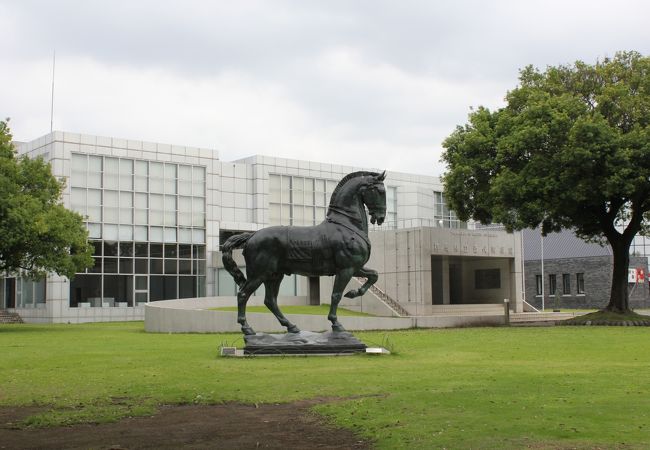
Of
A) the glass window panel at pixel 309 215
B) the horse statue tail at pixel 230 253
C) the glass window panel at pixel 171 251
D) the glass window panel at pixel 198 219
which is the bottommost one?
the horse statue tail at pixel 230 253

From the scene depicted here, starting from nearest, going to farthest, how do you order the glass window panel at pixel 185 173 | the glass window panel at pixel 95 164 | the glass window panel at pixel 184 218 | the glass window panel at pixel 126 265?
the glass window panel at pixel 95 164 < the glass window panel at pixel 126 265 < the glass window panel at pixel 184 218 < the glass window panel at pixel 185 173

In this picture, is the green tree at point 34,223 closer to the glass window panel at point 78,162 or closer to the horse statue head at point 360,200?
the glass window panel at point 78,162

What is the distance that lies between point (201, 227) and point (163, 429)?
53.5m

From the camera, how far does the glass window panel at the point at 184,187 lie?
6216 cm

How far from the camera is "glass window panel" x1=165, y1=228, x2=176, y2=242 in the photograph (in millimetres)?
61250

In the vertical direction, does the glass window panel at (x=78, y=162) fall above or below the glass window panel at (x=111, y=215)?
above

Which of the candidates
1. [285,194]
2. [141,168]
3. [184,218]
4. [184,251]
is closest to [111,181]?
[141,168]

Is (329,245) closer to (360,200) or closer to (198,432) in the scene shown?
(360,200)

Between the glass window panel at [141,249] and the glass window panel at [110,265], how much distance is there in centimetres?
186

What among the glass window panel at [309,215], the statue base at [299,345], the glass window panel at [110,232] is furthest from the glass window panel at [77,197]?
the statue base at [299,345]

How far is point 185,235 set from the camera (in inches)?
2447

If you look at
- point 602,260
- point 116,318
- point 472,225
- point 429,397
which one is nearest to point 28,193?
point 116,318

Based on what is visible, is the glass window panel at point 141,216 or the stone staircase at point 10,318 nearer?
the stone staircase at point 10,318

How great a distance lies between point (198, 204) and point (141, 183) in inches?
196
